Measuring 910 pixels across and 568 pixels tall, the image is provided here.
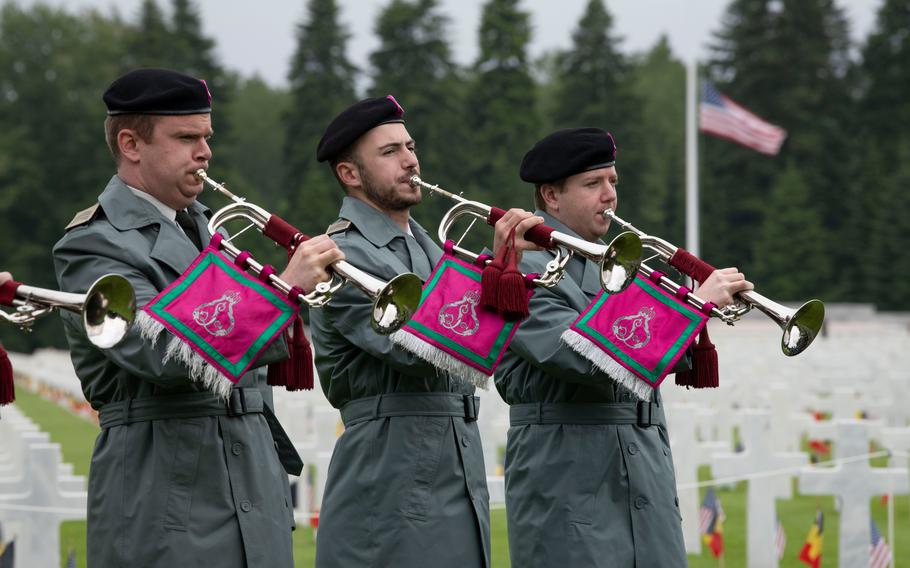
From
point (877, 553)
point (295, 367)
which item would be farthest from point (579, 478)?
point (877, 553)

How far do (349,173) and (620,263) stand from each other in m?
1.12

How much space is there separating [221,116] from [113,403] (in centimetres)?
6345

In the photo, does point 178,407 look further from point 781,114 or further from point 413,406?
point 781,114

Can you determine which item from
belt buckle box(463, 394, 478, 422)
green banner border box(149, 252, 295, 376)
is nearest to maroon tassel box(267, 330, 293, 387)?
green banner border box(149, 252, 295, 376)

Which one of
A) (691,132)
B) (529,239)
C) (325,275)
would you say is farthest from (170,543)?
Answer: (691,132)

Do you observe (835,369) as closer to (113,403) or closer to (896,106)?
(113,403)

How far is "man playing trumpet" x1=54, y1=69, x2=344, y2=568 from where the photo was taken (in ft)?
15.2

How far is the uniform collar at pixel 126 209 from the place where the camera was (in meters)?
4.89

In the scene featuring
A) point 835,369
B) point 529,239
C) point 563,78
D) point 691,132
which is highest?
point 563,78

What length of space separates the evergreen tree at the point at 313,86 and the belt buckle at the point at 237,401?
62811 mm

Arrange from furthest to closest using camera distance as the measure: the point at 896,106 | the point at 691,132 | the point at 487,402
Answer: the point at 896,106, the point at 691,132, the point at 487,402

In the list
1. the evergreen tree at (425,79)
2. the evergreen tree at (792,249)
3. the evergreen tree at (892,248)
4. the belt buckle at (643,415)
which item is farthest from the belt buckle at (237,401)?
the evergreen tree at (892,248)

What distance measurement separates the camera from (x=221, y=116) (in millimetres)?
67188

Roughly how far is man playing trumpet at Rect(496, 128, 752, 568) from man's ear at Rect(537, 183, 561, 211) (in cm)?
35
